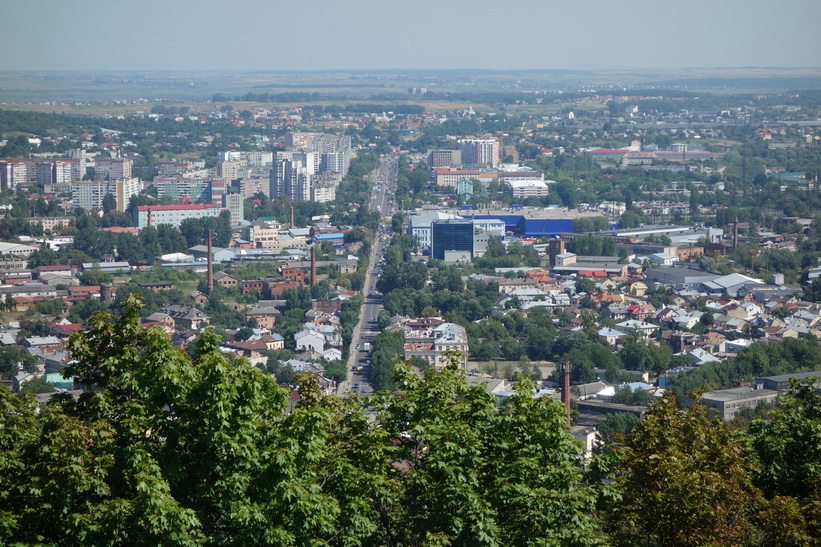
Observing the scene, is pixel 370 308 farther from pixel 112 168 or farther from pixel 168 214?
pixel 112 168

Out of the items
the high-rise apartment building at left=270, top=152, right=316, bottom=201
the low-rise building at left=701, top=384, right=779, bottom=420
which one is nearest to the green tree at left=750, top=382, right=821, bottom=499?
the low-rise building at left=701, top=384, right=779, bottom=420

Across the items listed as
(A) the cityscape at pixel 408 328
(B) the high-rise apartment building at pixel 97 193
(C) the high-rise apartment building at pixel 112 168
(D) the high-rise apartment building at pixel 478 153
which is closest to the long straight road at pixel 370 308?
(A) the cityscape at pixel 408 328

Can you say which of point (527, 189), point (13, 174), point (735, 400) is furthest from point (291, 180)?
point (735, 400)

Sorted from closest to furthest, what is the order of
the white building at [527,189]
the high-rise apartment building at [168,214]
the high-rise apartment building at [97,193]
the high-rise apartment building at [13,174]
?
1. the high-rise apartment building at [168,214]
2. the high-rise apartment building at [97,193]
3. the high-rise apartment building at [13,174]
4. the white building at [527,189]

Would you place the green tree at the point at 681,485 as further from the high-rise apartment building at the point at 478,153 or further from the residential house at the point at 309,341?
the high-rise apartment building at the point at 478,153

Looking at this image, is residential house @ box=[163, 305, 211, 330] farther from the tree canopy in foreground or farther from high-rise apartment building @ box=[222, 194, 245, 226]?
the tree canopy in foreground

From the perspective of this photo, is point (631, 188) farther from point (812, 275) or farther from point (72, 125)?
point (72, 125)

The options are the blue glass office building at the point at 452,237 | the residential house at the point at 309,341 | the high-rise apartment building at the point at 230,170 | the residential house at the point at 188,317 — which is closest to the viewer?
the residential house at the point at 309,341
